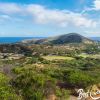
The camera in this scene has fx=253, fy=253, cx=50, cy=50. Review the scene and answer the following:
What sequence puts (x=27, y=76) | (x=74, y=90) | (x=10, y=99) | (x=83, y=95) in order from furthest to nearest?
(x=74, y=90), (x=27, y=76), (x=83, y=95), (x=10, y=99)

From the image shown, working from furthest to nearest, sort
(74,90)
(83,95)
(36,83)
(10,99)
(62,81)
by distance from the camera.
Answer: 1. (62,81)
2. (74,90)
3. (36,83)
4. (83,95)
5. (10,99)

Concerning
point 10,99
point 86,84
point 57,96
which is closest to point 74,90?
point 86,84

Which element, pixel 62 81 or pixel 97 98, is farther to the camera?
pixel 62 81

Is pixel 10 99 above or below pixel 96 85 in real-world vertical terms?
above

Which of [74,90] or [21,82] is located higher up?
[21,82]

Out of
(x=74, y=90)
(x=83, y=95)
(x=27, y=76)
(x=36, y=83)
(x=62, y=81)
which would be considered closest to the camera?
(x=83, y=95)

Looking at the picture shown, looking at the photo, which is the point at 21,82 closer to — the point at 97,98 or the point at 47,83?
the point at 47,83

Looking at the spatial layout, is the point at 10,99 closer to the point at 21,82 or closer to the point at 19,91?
the point at 19,91

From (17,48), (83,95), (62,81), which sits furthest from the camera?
(17,48)

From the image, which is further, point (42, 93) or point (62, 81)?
point (62, 81)

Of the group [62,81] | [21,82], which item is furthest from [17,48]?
[21,82]
